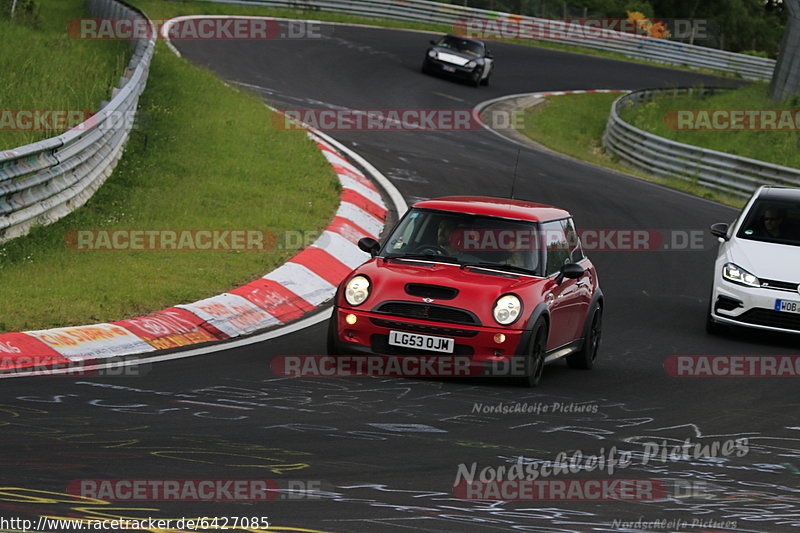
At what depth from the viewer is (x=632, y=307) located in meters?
13.8

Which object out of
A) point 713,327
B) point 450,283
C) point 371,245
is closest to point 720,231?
point 713,327

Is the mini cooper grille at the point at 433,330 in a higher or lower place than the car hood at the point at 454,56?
lower

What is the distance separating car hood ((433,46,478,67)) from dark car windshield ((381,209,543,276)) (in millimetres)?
25309

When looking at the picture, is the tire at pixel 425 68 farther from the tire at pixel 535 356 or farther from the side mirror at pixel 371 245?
the tire at pixel 535 356

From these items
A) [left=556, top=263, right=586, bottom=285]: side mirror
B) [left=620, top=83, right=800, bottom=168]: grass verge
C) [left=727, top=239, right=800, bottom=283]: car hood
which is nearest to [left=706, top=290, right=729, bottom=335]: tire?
[left=727, top=239, right=800, bottom=283]: car hood

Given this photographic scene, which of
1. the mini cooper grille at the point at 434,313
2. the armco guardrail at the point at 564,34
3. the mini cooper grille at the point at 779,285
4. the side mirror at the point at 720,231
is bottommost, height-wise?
the mini cooper grille at the point at 779,285

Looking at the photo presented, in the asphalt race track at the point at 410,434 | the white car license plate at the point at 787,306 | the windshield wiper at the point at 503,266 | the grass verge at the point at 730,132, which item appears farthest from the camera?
the grass verge at the point at 730,132

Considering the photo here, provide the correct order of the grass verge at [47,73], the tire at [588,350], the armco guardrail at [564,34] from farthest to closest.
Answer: the armco guardrail at [564,34]
the grass verge at [47,73]
the tire at [588,350]

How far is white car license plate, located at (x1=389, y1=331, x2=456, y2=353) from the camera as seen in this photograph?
9.02 meters

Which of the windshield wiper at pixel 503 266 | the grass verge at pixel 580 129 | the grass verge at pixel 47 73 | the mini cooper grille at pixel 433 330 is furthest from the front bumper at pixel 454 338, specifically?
the grass verge at pixel 580 129

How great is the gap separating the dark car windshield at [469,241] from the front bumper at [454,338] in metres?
0.84

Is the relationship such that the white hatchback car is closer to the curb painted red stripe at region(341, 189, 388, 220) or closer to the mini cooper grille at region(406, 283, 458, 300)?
the mini cooper grille at region(406, 283, 458, 300)

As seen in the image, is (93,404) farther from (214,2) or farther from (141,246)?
(214,2)

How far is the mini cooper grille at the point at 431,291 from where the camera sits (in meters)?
9.13
